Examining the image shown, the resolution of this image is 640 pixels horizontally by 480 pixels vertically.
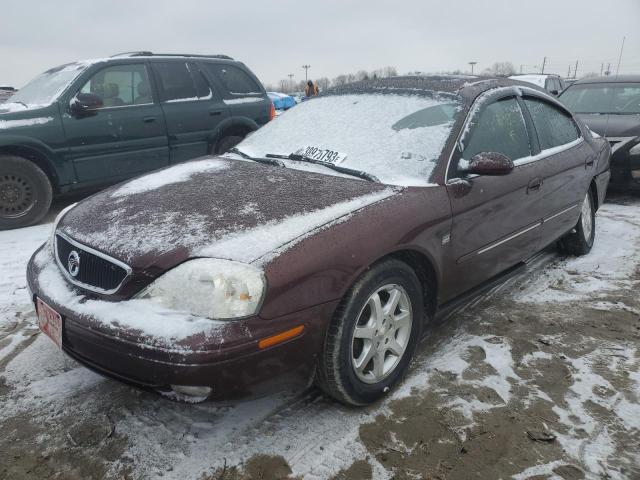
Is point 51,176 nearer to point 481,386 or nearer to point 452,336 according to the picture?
point 452,336

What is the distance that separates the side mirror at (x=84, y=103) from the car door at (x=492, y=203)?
3983 mm

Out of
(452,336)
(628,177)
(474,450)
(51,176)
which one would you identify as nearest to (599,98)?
(628,177)

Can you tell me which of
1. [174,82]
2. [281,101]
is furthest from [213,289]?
[281,101]

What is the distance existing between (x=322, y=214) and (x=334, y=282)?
1.09ft

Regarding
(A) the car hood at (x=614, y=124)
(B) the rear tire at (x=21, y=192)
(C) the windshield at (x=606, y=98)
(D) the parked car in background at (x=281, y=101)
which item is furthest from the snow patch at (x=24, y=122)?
(D) the parked car in background at (x=281, y=101)

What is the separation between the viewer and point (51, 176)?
5180 millimetres

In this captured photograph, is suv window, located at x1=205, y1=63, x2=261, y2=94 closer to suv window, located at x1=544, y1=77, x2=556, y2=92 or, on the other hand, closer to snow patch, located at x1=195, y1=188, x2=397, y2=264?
snow patch, located at x1=195, y1=188, x2=397, y2=264

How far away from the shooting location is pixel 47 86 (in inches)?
216

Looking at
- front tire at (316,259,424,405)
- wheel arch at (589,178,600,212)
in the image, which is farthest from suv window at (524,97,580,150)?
front tire at (316,259,424,405)

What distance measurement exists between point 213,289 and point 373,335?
80 cm

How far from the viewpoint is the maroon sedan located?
185 centimetres

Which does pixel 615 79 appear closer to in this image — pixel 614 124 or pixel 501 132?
pixel 614 124

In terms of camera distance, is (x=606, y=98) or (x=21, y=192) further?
(x=606, y=98)

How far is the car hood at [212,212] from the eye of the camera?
77.7 inches
